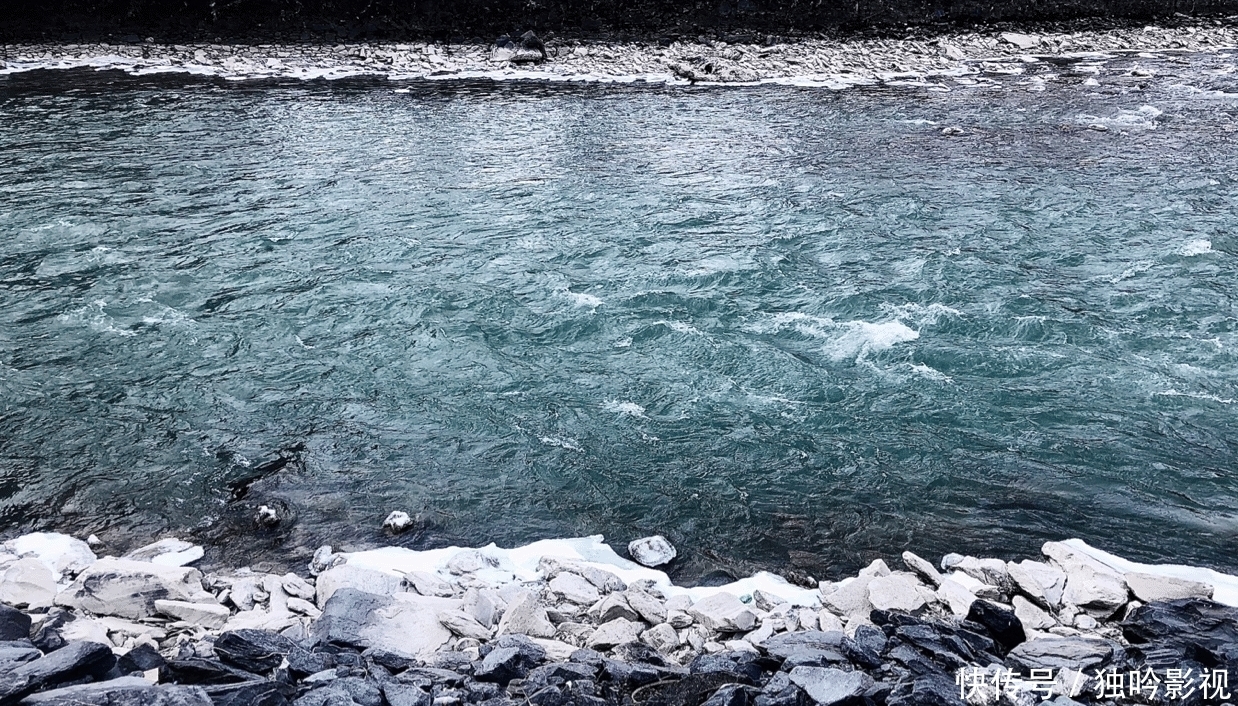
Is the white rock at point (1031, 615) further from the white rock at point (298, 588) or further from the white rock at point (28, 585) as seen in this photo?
the white rock at point (28, 585)

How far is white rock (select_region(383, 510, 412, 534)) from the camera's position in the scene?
11.0 metres

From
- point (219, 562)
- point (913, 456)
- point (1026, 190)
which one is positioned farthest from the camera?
point (1026, 190)

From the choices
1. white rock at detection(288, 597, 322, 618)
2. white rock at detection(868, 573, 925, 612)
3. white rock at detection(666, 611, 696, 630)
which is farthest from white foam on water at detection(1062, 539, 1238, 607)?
white rock at detection(288, 597, 322, 618)

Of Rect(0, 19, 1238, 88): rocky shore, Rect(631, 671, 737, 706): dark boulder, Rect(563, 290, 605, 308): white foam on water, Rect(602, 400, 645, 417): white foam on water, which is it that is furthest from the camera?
Rect(0, 19, 1238, 88): rocky shore

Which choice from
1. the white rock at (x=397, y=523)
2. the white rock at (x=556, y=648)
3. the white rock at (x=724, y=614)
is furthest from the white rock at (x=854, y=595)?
the white rock at (x=397, y=523)

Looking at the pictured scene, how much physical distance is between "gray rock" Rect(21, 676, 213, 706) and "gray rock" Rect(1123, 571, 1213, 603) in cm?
848

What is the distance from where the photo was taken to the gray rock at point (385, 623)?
856 cm

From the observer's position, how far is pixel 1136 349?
14688mm

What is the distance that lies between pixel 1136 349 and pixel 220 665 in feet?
43.8

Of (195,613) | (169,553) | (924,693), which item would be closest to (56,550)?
(169,553)

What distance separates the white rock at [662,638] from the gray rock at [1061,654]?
9.46ft

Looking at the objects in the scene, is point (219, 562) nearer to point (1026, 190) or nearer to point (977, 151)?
point (1026, 190)

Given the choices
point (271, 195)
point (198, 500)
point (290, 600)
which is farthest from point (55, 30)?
point (290, 600)

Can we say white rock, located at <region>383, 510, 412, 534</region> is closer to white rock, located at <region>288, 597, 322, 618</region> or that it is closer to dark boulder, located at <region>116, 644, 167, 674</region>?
white rock, located at <region>288, 597, 322, 618</region>
